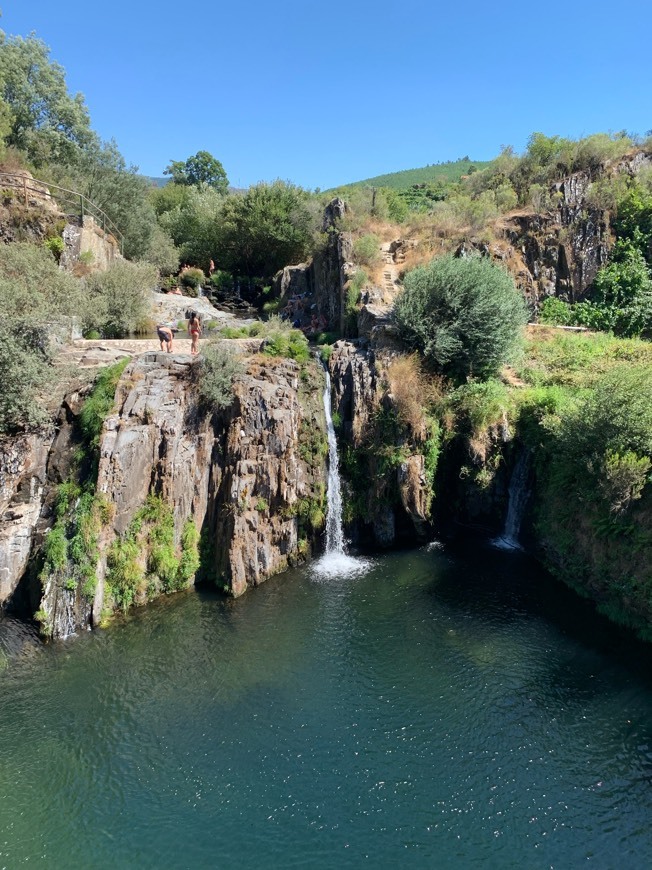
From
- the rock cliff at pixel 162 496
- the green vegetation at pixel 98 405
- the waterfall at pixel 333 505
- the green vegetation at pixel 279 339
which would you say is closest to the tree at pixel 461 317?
the green vegetation at pixel 279 339

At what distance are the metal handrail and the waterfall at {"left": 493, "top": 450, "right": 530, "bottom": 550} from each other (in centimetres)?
2637

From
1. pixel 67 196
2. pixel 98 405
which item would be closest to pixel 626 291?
pixel 98 405

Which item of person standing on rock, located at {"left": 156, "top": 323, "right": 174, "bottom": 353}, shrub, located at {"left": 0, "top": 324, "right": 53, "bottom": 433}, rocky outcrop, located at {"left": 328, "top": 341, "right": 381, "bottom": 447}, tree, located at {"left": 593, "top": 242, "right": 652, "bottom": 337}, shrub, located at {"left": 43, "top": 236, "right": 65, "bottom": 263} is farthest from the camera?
tree, located at {"left": 593, "top": 242, "right": 652, "bottom": 337}

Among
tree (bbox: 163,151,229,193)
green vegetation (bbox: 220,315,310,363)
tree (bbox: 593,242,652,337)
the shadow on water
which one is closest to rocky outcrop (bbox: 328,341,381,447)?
green vegetation (bbox: 220,315,310,363)

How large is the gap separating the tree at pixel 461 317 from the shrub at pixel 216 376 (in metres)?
7.55

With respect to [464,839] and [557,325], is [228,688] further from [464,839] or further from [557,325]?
[557,325]

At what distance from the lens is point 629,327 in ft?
94.3

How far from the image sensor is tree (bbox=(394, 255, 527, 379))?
21.5 metres

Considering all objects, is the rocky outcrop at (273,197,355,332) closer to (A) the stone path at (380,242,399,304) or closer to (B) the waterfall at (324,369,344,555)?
(A) the stone path at (380,242,399,304)

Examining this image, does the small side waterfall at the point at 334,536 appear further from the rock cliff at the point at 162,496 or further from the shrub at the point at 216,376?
the shrub at the point at 216,376

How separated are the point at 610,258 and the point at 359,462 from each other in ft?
71.8

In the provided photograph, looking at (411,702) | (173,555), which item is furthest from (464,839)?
(173,555)

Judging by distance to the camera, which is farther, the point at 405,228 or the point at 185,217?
the point at 185,217

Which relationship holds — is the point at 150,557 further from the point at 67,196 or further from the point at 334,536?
the point at 67,196
